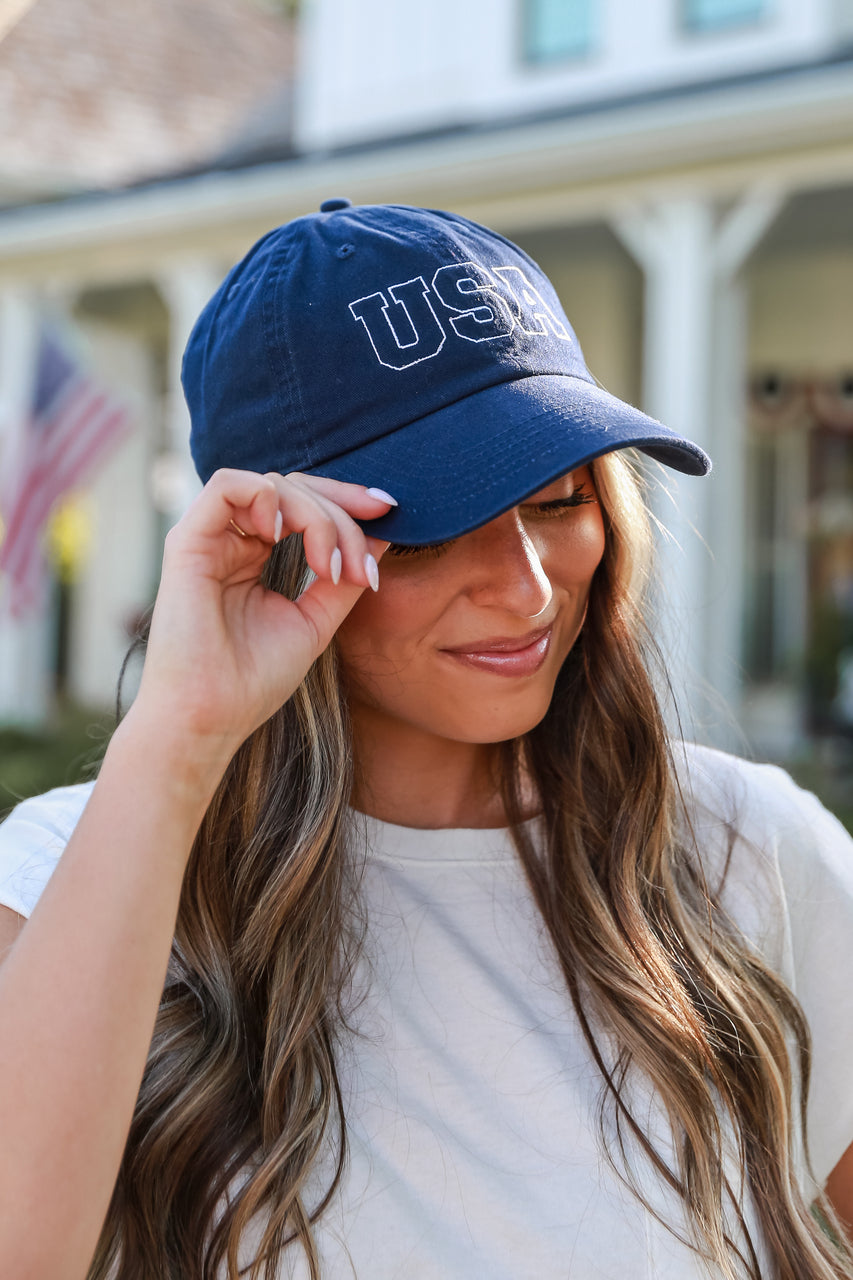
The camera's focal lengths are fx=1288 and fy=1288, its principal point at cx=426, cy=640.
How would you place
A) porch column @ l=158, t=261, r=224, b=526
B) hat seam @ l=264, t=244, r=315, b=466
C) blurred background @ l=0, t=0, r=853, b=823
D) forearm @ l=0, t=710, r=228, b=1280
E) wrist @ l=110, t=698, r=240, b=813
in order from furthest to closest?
porch column @ l=158, t=261, r=224, b=526 < blurred background @ l=0, t=0, r=853, b=823 < hat seam @ l=264, t=244, r=315, b=466 < wrist @ l=110, t=698, r=240, b=813 < forearm @ l=0, t=710, r=228, b=1280

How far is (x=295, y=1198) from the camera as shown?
4.33ft

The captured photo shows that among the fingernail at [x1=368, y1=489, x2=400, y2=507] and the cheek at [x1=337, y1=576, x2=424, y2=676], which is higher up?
the fingernail at [x1=368, y1=489, x2=400, y2=507]

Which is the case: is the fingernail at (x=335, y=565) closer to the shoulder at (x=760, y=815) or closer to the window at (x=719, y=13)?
the shoulder at (x=760, y=815)

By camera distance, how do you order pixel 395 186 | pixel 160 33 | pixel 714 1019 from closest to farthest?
pixel 714 1019
pixel 395 186
pixel 160 33

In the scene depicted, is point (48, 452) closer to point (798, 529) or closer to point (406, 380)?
point (798, 529)

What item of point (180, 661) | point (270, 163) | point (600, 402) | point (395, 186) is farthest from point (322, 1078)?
point (270, 163)

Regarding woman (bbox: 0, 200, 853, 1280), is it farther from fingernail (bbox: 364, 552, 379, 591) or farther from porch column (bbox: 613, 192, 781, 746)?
porch column (bbox: 613, 192, 781, 746)

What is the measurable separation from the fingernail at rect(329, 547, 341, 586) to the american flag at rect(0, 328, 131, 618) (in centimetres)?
650

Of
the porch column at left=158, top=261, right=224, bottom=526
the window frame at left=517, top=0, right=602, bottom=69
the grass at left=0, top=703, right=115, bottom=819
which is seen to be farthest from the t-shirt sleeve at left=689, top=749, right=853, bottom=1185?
the window frame at left=517, top=0, right=602, bottom=69

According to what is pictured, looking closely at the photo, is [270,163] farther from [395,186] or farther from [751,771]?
[751,771]

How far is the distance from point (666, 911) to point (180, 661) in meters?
0.72

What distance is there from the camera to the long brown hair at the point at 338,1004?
1.35 metres

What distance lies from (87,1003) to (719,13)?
25.9ft

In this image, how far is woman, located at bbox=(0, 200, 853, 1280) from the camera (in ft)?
4.22
